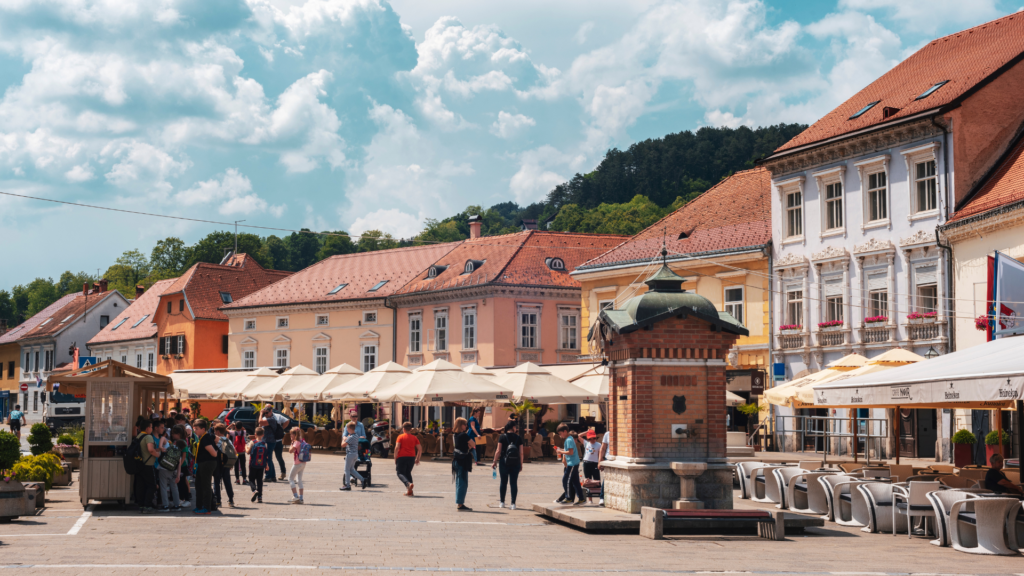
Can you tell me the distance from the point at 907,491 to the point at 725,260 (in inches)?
971

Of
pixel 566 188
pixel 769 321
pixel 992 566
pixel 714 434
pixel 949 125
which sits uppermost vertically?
pixel 566 188

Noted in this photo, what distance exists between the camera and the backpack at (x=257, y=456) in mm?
20734

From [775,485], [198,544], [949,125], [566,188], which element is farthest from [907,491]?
[566,188]

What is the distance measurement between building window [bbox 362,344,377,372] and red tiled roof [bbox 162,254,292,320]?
43.2 feet

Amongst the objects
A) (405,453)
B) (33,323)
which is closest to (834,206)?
(405,453)

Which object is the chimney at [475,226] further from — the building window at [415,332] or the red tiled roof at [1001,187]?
the red tiled roof at [1001,187]

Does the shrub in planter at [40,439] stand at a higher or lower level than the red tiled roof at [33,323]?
lower

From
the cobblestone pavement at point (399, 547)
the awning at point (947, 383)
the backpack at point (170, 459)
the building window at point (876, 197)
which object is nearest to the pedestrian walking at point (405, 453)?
the cobblestone pavement at point (399, 547)

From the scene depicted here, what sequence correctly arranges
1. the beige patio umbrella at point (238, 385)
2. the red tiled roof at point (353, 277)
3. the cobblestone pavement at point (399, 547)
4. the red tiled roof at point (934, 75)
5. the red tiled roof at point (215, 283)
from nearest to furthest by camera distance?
1. the cobblestone pavement at point (399, 547)
2. the red tiled roof at point (934, 75)
3. the beige patio umbrella at point (238, 385)
4. the red tiled roof at point (353, 277)
5. the red tiled roof at point (215, 283)

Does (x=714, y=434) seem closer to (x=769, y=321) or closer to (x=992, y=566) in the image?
(x=992, y=566)

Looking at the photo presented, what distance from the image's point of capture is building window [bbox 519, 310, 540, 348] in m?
51.0

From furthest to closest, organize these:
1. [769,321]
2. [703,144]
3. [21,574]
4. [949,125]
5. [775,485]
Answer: [703,144]
[769,321]
[949,125]
[775,485]
[21,574]

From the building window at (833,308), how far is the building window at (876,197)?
9.86ft

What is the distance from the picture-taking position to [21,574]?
11148mm
